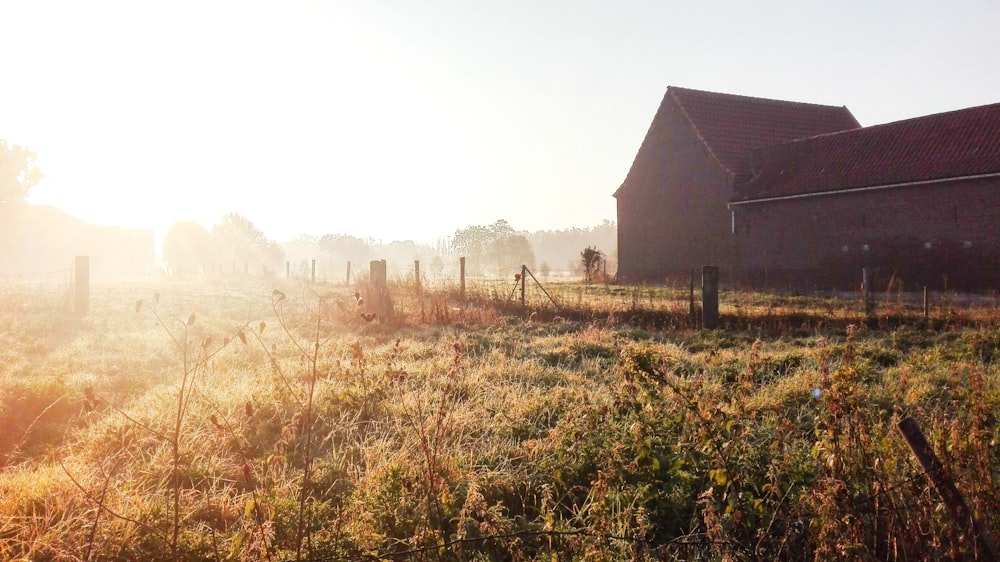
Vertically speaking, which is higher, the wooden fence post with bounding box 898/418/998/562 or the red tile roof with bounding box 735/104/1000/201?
the red tile roof with bounding box 735/104/1000/201

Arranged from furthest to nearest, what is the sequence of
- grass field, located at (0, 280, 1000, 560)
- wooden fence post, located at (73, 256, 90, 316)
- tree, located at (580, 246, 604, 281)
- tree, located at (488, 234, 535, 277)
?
tree, located at (488, 234, 535, 277) → tree, located at (580, 246, 604, 281) → wooden fence post, located at (73, 256, 90, 316) → grass field, located at (0, 280, 1000, 560)

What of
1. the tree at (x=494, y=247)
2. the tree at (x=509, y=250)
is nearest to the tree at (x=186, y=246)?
the tree at (x=494, y=247)

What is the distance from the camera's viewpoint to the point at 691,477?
3898mm

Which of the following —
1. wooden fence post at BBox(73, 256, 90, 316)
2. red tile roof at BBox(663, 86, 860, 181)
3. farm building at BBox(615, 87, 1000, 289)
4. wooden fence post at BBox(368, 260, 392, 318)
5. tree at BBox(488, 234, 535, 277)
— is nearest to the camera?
wooden fence post at BBox(368, 260, 392, 318)

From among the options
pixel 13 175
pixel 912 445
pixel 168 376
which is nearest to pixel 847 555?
pixel 912 445

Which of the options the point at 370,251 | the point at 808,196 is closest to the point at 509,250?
the point at 370,251

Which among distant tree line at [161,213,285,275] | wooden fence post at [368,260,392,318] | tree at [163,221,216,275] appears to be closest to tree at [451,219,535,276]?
distant tree line at [161,213,285,275]

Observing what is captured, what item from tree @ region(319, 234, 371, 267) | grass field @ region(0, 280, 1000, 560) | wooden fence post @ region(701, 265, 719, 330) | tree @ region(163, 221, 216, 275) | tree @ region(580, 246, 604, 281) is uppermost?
tree @ region(319, 234, 371, 267)

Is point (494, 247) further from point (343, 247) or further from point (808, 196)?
point (808, 196)

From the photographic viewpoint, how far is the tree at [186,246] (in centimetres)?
6512

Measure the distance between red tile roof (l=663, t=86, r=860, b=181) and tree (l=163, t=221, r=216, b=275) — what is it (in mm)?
52876

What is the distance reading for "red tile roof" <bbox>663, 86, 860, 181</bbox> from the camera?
87.4 feet

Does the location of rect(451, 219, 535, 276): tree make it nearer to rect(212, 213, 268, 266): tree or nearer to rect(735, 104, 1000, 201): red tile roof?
rect(212, 213, 268, 266): tree

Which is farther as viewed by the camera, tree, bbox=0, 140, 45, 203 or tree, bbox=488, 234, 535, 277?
tree, bbox=488, 234, 535, 277
